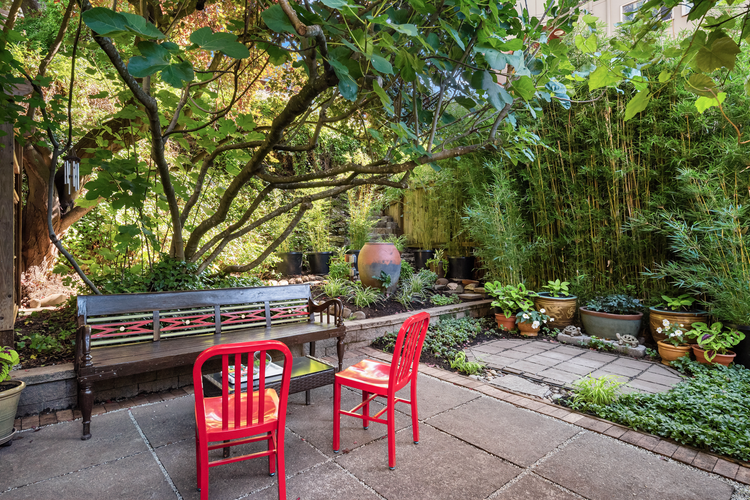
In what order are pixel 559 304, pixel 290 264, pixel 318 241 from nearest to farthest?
pixel 559 304
pixel 290 264
pixel 318 241

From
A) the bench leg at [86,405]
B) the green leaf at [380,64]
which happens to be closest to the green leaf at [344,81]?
the green leaf at [380,64]

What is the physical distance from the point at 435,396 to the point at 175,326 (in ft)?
6.74

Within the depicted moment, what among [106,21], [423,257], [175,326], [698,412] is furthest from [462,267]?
[106,21]

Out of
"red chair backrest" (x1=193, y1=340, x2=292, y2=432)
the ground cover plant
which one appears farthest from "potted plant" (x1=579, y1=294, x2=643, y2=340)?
"red chair backrest" (x1=193, y1=340, x2=292, y2=432)

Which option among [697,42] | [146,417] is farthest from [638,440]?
[146,417]

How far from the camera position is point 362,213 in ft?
21.6

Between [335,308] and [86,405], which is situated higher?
[335,308]

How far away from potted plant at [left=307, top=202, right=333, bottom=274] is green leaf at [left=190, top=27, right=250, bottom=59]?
5.17m

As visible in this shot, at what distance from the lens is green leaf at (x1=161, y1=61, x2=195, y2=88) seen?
138 centimetres

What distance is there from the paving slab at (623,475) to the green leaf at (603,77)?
1.69 m

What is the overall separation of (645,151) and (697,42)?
3901 millimetres

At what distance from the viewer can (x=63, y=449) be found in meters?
2.01

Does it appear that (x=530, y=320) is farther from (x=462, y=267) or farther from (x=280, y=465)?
(x=280, y=465)

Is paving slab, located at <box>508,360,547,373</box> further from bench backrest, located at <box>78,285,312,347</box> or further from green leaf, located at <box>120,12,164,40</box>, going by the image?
green leaf, located at <box>120,12,164,40</box>
